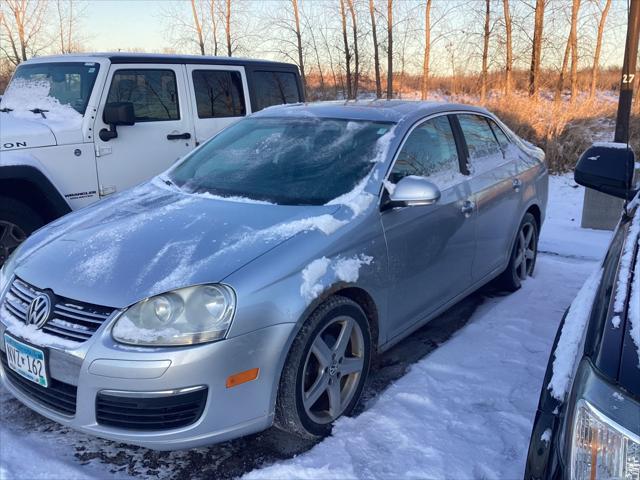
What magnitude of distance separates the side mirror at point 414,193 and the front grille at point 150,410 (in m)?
1.43

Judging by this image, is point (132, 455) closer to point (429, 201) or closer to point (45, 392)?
point (45, 392)

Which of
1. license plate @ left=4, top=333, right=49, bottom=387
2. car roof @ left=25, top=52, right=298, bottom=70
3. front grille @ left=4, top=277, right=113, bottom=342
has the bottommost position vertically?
license plate @ left=4, top=333, right=49, bottom=387

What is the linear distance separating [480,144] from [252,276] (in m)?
2.55

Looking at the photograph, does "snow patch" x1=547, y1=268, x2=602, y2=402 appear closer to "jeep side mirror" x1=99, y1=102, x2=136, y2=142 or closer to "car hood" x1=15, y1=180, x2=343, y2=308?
"car hood" x1=15, y1=180, x2=343, y2=308

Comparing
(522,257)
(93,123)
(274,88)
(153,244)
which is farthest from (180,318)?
(274,88)

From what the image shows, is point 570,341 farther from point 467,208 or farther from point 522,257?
point 522,257

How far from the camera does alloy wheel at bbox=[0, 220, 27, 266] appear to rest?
179 inches

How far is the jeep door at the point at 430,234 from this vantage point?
317 cm

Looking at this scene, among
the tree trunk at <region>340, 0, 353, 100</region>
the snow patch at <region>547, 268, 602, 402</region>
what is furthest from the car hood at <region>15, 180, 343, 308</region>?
the tree trunk at <region>340, 0, 353, 100</region>

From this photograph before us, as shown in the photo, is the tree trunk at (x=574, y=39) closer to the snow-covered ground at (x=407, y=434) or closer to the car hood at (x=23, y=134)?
the snow-covered ground at (x=407, y=434)

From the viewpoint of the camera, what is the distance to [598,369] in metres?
1.47

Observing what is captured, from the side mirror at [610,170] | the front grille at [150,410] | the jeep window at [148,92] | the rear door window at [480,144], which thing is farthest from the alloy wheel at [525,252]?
the jeep window at [148,92]

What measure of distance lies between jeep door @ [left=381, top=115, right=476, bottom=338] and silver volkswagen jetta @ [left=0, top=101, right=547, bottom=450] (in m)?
0.01

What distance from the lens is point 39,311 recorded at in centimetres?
247
